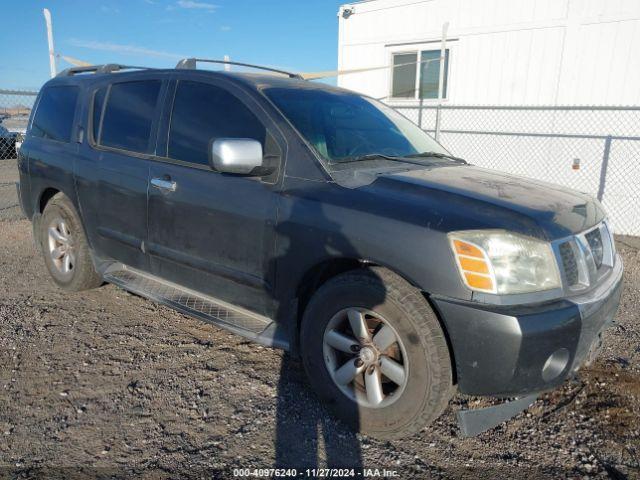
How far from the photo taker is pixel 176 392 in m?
2.94

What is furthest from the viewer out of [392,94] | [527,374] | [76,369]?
[392,94]

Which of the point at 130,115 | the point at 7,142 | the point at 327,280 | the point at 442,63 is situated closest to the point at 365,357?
the point at 327,280

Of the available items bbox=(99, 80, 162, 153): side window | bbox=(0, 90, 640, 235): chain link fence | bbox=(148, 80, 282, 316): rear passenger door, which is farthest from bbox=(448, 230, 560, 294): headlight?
bbox=(0, 90, 640, 235): chain link fence

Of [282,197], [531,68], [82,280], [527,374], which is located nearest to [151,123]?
[282,197]

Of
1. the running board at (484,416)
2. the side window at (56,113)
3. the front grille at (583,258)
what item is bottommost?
the running board at (484,416)

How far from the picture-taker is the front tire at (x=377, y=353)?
7.45ft

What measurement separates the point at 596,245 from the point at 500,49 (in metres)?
6.81

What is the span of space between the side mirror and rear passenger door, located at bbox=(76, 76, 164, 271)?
1.00m

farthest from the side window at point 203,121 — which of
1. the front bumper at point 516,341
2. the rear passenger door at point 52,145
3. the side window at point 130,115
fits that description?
the front bumper at point 516,341

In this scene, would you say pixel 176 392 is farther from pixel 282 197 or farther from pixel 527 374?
pixel 527 374

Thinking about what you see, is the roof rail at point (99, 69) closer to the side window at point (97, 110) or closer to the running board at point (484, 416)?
the side window at point (97, 110)

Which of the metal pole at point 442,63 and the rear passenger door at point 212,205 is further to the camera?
the metal pole at point 442,63

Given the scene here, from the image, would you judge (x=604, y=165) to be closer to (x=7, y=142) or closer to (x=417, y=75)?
(x=417, y=75)

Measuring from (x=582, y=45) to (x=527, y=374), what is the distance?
7.31 m
